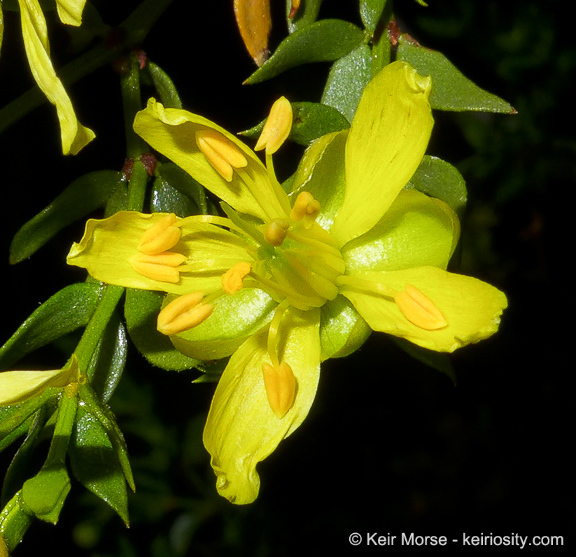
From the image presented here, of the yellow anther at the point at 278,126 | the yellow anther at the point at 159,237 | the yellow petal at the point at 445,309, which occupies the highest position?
the yellow anther at the point at 278,126

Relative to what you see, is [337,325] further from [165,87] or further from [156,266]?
[165,87]

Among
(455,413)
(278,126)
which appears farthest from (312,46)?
(455,413)

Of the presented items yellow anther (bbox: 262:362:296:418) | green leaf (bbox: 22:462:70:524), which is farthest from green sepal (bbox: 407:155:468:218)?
green leaf (bbox: 22:462:70:524)

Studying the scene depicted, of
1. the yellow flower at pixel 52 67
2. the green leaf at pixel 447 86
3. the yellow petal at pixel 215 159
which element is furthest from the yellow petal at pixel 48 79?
the green leaf at pixel 447 86

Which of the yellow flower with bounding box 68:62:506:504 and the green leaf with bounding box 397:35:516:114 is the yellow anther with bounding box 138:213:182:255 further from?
the green leaf with bounding box 397:35:516:114

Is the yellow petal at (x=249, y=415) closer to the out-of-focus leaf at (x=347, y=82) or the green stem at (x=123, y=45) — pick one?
the out-of-focus leaf at (x=347, y=82)

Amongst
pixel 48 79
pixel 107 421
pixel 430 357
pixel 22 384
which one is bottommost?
pixel 430 357

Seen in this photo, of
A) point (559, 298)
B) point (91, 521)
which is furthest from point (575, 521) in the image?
point (91, 521)
